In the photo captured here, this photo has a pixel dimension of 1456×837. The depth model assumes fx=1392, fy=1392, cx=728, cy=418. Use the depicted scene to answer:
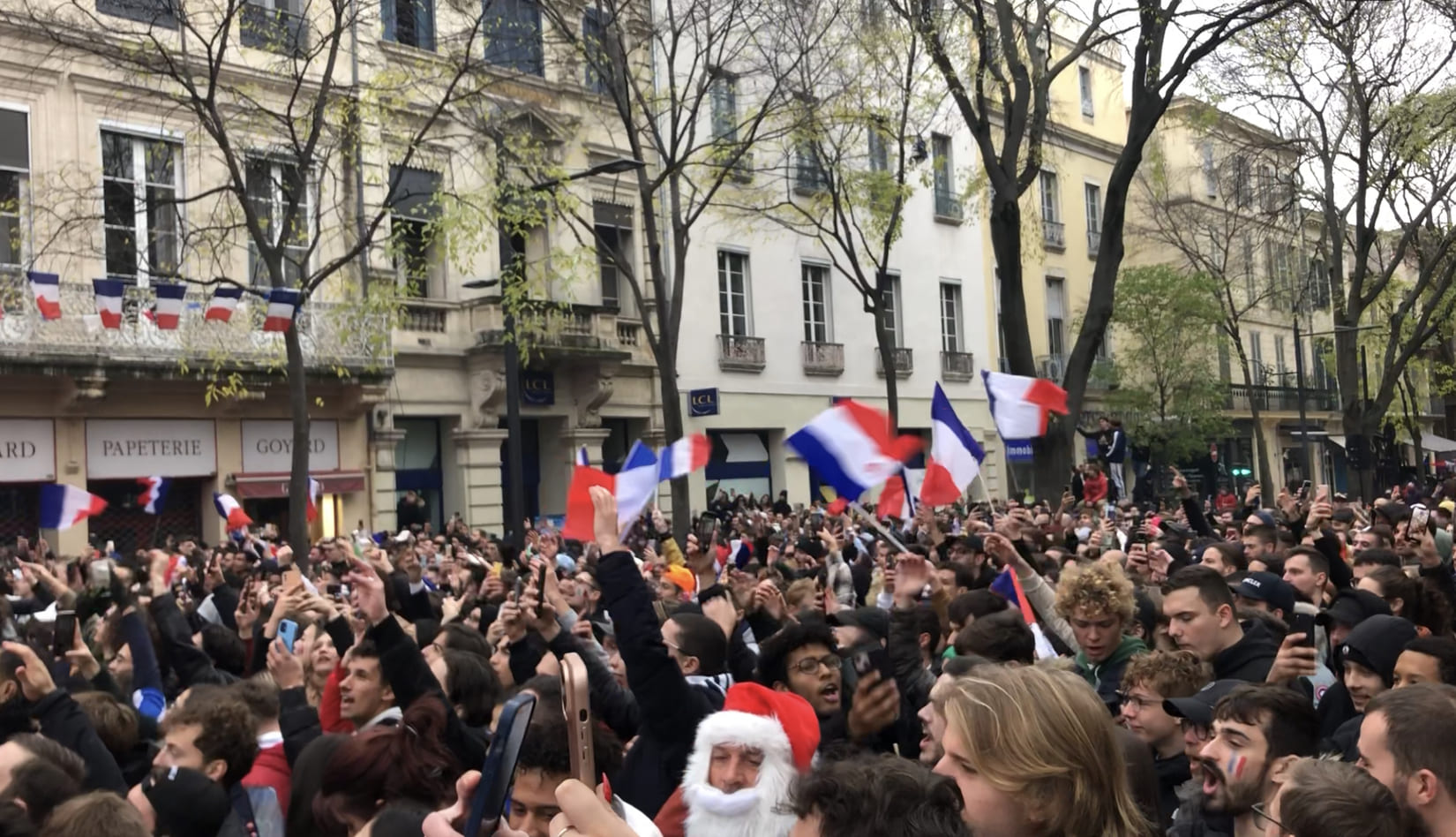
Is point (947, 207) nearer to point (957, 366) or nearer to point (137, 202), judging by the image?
point (957, 366)

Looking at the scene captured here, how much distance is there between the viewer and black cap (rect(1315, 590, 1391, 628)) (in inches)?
218

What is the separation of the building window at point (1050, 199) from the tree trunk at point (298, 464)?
27976 millimetres

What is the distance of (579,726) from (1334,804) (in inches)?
64.0

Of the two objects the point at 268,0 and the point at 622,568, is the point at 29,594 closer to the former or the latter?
the point at 622,568

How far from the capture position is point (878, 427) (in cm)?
995

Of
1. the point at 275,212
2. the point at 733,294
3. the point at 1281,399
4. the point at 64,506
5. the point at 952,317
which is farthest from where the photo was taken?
the point at 1281,399

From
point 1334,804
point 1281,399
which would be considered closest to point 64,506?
point 1334,804

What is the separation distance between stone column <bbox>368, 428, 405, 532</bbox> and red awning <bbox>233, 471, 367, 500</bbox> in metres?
0.27

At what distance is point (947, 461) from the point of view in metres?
10.5

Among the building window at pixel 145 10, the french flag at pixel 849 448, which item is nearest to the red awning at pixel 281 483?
the building window at pixel 145 10

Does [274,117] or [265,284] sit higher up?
[274,117]

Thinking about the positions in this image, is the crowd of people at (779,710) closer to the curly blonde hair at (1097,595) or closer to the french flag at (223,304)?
the curly blonde hair at (1097,595)

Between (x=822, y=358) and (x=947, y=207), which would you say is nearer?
(x=822, y=358)

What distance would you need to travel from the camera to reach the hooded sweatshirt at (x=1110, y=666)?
5680 millimetres
